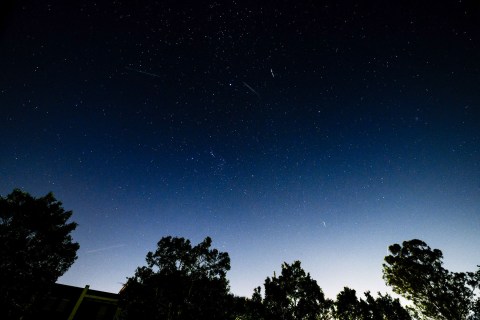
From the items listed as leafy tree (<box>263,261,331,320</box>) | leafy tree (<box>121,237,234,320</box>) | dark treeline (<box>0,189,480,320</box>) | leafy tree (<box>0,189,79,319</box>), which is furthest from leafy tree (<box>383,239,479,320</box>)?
leafy tree (<box>0,189,79,319</box>)

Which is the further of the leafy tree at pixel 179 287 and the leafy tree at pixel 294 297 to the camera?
the leafy tree at pixel 294 297

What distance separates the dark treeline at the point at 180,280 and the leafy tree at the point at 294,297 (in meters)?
0.10

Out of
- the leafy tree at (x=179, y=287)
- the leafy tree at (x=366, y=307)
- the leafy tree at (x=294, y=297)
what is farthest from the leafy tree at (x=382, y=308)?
the leafy tree at (x=179, y=287)

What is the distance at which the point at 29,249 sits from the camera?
69.7ft

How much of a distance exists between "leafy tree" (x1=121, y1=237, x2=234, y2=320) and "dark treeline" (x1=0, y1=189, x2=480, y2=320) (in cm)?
8

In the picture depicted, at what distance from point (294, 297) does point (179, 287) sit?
1527 cm

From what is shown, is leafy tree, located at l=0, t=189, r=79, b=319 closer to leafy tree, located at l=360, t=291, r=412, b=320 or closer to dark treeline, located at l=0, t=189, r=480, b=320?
dark treeline, located at l=0, t=189, r=480, b=320

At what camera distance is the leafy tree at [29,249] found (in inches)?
790

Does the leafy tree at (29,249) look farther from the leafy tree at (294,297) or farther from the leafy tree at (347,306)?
the leafy tree at (347,306)

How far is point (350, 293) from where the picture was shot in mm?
36656

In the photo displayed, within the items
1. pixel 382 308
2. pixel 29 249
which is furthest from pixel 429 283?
pixel 29 249

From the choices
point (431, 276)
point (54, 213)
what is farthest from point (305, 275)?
point (54, 213)

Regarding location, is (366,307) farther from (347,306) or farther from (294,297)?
(294,297)

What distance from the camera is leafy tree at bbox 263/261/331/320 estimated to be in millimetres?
29000
